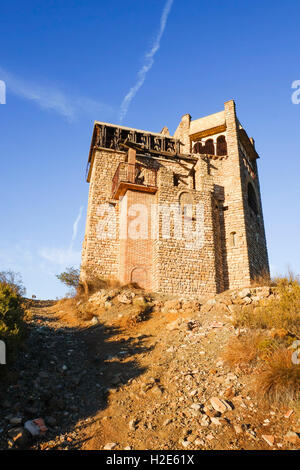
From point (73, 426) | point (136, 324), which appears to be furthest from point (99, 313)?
point (73, 426)

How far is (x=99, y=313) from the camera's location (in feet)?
40.7

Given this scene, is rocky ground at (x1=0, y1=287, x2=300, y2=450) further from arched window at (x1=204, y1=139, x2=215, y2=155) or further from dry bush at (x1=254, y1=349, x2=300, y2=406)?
arched window at (x1=204, y1=139, x2=215, y2=155)

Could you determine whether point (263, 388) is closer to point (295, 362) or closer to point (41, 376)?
point (295, 362)

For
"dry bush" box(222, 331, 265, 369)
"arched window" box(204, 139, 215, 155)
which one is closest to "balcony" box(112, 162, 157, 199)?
"arched window" box(204, 139, 215, 155)

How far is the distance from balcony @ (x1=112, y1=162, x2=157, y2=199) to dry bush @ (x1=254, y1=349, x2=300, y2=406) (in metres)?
11.8

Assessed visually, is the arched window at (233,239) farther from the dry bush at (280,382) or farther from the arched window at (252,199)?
the dry bush at (280,382)

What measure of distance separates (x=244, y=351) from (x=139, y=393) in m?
2.58

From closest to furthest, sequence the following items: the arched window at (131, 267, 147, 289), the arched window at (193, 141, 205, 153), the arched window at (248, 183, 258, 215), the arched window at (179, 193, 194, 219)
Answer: the arched window at (131, 267, 147, 289) → the arched window at (179, 193, 194, 219) → the arched window at (248, 183, 258, 215) → the arched window at (193, 141, 205, 153)

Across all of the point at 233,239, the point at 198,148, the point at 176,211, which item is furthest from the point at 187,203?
the point at 198,148

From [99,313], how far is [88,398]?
571 centimetres

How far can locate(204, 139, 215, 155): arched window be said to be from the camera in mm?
21780

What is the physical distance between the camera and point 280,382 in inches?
236

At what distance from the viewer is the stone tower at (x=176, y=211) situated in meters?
16.1

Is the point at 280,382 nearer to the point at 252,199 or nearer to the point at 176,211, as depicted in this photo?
the point at 176,211
